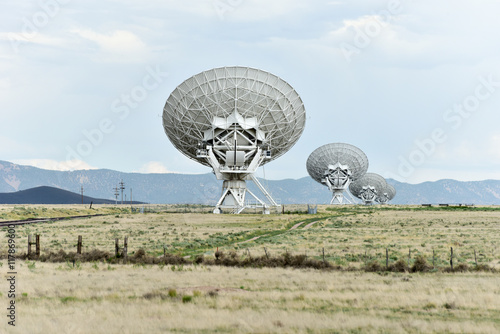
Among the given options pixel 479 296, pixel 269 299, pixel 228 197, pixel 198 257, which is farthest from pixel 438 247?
pixel 228 197

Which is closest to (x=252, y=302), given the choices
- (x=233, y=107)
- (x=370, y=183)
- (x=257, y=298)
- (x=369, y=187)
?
(x=257, y=298)

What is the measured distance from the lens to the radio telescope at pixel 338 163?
133375 mm

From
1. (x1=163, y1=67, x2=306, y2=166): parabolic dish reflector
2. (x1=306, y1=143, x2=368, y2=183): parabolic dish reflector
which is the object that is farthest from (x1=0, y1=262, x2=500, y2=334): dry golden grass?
(x1=306, y1=143, x2=368, y2=183): parabolic dish reflector

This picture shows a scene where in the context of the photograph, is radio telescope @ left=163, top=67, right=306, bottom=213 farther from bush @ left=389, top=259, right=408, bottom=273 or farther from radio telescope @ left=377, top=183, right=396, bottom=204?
radio telescope @ left=377, top=183, right=396, bottom=204

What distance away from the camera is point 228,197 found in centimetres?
8269

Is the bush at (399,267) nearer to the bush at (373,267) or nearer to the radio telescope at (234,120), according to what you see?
the bush at (373,267)

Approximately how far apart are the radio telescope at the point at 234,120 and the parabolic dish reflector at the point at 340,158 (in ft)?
176

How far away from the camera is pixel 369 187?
175500 mm

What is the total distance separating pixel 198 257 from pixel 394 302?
1483cm

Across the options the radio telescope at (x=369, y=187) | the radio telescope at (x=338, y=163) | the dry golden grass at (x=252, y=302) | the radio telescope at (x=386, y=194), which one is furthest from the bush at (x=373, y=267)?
the radio telescope at (x=386, y=194)

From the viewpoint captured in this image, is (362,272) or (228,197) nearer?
(362,272)

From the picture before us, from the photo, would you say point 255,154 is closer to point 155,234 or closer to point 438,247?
point 155,234

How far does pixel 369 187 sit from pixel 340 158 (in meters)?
45.2

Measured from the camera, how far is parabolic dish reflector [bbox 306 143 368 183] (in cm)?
13350
